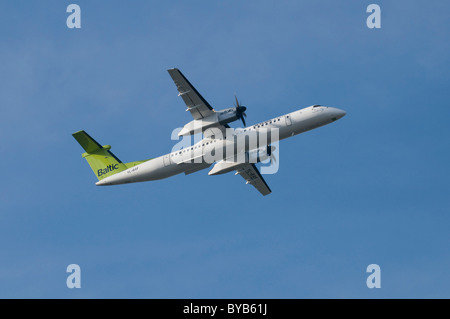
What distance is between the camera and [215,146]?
48281mm

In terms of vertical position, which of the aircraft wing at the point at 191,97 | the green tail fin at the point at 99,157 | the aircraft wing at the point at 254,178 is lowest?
the aircraft wing at the point at 254,178

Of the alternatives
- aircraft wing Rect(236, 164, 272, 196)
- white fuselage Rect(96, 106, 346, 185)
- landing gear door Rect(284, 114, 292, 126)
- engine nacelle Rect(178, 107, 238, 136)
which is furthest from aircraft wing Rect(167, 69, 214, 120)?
aircraft wing Rect(236, 164, 272, 196)

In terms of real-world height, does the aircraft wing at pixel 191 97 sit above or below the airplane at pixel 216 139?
above

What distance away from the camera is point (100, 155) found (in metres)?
52.3

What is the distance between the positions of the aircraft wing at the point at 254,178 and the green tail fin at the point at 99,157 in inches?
379

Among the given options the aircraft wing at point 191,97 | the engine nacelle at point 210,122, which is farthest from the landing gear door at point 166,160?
the aircraft wing at point 191,97

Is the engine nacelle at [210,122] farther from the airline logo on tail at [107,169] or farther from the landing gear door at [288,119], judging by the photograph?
the airline logo on tail at [107,169]

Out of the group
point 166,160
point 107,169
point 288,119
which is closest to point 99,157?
point 107,169

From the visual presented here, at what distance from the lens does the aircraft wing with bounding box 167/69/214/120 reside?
46.1 m

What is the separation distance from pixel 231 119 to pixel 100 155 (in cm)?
1178

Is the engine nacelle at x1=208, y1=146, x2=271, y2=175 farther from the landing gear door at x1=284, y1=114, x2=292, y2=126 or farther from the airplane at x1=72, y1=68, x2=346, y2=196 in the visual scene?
the landing gear door at x1=284, y1=114, x2=292, y2=126

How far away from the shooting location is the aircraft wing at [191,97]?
4609 centimetres
